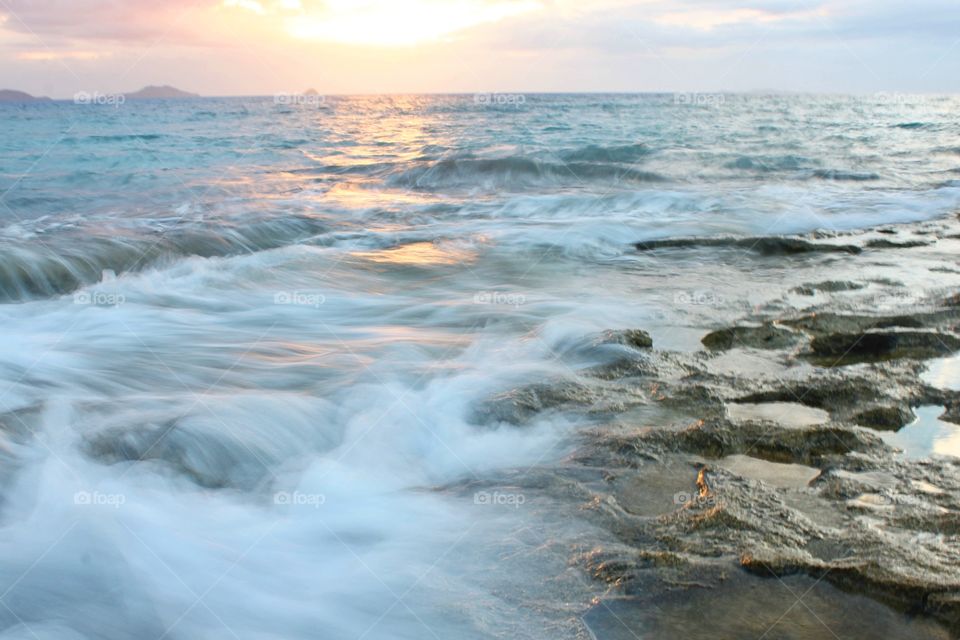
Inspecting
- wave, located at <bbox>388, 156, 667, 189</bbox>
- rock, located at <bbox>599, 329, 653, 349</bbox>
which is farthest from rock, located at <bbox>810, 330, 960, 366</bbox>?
wave, located at <bbox>388, 156, 667, 189</bbox>

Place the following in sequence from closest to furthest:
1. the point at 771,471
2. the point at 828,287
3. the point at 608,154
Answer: the point at 771,471, the point at 828,287, the point at 608,154

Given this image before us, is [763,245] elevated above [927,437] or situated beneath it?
elevated above

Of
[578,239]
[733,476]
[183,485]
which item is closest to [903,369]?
[733,476]

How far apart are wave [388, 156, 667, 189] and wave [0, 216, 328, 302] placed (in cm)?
655

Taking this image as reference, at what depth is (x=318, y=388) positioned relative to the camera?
482cm

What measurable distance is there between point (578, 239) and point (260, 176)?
33.9 feet

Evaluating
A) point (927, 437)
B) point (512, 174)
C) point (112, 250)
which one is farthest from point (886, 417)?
point (512, 174)

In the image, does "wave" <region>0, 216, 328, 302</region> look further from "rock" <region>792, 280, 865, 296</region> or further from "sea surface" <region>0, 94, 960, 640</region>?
"rock" <region>792, 280, 865, 296</region>

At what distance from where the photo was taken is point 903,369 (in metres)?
4.51

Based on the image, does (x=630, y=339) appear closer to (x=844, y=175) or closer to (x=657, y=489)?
(x=657, y=489)

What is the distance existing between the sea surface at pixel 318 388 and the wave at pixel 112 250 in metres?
0.04

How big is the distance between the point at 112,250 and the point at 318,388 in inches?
208

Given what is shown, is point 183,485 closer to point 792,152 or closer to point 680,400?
point 680,400

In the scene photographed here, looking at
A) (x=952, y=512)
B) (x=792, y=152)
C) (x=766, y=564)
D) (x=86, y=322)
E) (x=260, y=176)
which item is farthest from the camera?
(x=792, y=152)
